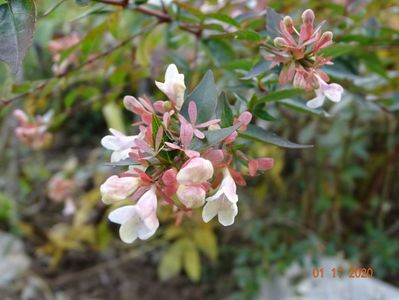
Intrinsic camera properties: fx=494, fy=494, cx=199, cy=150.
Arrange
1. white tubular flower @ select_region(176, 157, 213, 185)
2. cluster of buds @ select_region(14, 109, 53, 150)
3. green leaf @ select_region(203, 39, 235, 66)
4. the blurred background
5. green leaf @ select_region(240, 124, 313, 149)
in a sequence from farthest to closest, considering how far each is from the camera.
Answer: the blurred background, cluster of buds @ select_region(14, 109, 53, 150), green leaf @ select_region(203, 39, 235, 66), green leaf @ select_region(240, 124, 313, 149), white tubular flower @ select_region(176, 157, 213, 185)

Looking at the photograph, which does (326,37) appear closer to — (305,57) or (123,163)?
(305,57)

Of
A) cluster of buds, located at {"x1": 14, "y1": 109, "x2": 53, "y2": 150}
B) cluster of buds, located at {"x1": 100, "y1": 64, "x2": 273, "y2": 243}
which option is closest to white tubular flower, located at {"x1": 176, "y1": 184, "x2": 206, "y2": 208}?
cluster of buds, located at {"x1": 100, "y1": 64, "x2": 273, "y2": 243}

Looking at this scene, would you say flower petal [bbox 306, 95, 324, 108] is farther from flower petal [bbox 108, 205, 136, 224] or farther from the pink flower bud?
flower petal [bbox 108, 205, 136, 224]

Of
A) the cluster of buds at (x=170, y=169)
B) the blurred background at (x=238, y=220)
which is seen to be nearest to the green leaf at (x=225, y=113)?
the cluster of buds at (x=170, y=169)

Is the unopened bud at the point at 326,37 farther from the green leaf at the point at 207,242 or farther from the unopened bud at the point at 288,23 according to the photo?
the green leaf at the point at 207,242

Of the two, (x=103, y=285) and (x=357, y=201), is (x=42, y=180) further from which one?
(x=357, y=201)

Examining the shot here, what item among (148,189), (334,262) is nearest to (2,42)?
(148,189)
